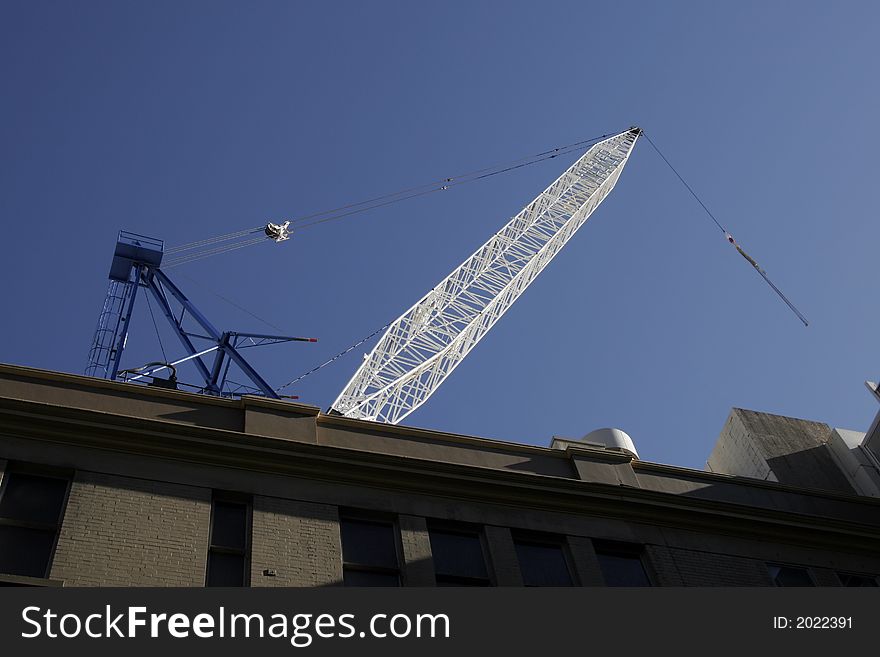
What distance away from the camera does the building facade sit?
58.9 feet

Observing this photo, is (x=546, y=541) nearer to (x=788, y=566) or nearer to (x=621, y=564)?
(x=621, y=564)

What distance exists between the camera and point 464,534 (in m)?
20.8

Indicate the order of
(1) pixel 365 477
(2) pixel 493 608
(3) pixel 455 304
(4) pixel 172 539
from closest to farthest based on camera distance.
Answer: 1. (2) pixel 493 608
2. (4) pixel 172 539
3. (1) pixel 365 477
4. (3) pixel 455 304

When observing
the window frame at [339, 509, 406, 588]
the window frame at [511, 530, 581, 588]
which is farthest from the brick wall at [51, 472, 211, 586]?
the window frame at [511, 530, 581, 588]

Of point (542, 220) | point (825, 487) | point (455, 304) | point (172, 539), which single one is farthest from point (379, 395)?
point (172, 539)

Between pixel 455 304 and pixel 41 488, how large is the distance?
46.5m

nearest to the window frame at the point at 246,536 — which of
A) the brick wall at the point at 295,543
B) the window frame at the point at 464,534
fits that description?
the brick wall at the point at 295,543

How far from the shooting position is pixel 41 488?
60.3 feet

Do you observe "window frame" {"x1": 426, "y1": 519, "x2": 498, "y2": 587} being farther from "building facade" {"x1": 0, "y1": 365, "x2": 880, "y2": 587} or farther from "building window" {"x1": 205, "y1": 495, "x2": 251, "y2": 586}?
"building window" {"x1": 205, "y1": 495, "x2": 251, "y2": 586}

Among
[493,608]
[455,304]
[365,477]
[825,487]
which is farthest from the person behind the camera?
[455,304]

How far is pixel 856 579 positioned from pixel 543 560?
7659 millimetres

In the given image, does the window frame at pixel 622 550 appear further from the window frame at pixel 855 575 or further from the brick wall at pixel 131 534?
the brick wall at pixel 131 534

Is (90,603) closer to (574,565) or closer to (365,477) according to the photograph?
(365,477)

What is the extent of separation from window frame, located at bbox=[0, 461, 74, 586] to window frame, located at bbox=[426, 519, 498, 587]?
655cm
